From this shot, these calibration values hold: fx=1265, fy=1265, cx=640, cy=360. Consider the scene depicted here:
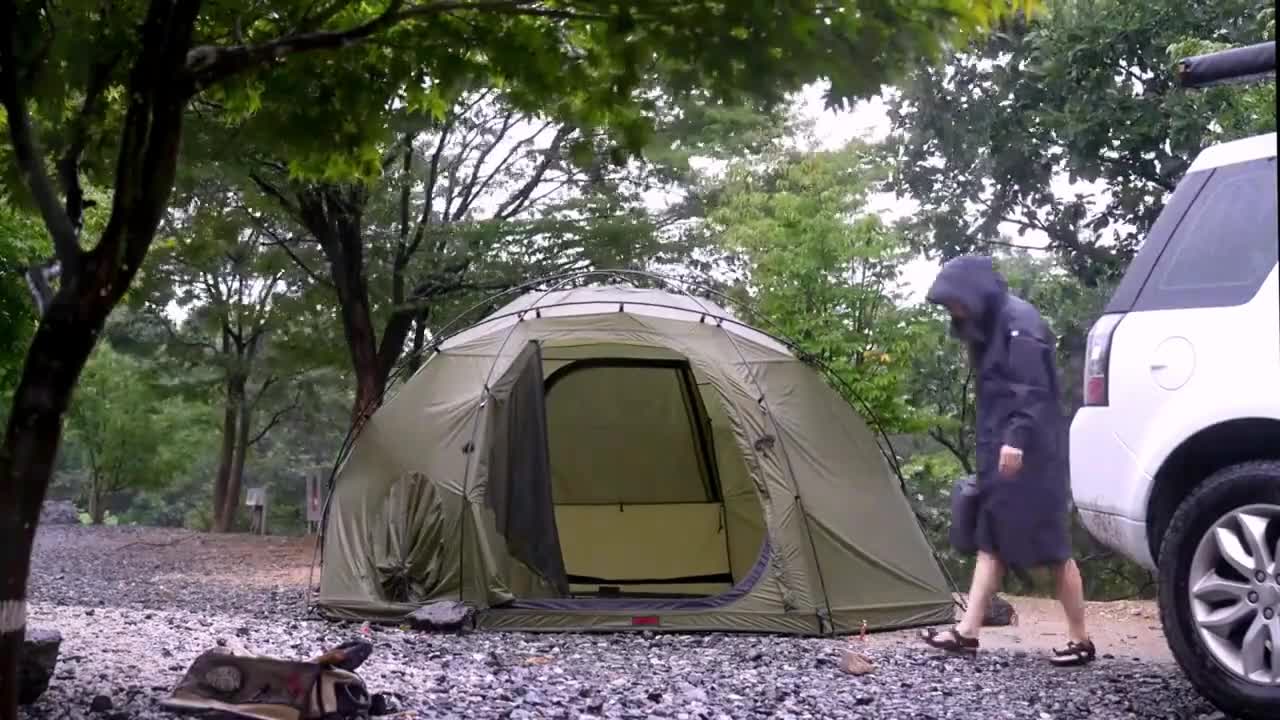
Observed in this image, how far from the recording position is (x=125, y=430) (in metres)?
24.7

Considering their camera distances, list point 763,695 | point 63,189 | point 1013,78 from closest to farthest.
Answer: point 63,189
point 763,695
point 1013,78

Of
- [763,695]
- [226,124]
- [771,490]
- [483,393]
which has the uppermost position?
[226,124]

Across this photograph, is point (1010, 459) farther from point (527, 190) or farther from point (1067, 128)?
point (527, 190)

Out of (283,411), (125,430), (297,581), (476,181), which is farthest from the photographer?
(125,430)

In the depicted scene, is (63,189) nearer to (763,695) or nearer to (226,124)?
(226,124)

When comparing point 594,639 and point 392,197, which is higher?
point 392,197

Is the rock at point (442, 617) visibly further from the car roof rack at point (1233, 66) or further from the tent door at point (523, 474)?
the car roof rack at point (1233, 66)

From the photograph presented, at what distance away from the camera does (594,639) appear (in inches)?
262

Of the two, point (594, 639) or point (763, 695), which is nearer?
point (763, 695)

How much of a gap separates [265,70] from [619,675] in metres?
2.91

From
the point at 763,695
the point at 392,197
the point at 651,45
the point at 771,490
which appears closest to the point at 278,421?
the point at 392,197

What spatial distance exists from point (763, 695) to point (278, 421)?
21267 millimetres

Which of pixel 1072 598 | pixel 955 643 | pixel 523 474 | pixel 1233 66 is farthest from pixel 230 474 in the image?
pixel 1233 66

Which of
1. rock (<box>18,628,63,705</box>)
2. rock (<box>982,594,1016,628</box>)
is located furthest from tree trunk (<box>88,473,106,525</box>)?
rock (<box>18,628,63,705</box>)
